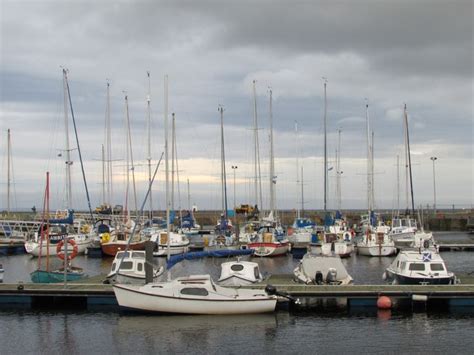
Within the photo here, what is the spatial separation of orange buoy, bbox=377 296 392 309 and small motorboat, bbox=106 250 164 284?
47.3ft

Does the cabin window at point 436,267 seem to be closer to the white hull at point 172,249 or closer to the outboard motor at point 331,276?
the outboard motor at point 331,276

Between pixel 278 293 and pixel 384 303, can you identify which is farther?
pixel 384 303

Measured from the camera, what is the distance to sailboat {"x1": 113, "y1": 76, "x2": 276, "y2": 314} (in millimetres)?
31141

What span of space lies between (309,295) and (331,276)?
12.8 feet

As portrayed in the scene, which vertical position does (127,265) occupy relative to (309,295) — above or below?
above

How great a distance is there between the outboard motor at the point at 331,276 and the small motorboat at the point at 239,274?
4177 mm

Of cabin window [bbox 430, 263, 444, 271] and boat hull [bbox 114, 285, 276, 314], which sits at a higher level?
cabin window [bbox 430, 263, 444, 271]

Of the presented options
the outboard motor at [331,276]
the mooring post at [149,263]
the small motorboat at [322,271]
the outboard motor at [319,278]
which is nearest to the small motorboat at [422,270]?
the small motorboat at [322,271]

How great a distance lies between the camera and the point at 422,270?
36.2 meters

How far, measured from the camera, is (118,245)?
215 ft

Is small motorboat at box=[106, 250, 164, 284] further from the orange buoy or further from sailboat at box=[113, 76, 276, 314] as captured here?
the orange buoy

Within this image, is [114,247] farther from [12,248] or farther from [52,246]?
[12,248]

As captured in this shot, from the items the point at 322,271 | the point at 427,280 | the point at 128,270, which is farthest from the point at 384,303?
the point at 128,270

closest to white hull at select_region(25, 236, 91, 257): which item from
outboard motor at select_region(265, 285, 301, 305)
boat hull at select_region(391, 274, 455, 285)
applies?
outboard motor at select_region(265, 285, 301, 305)
